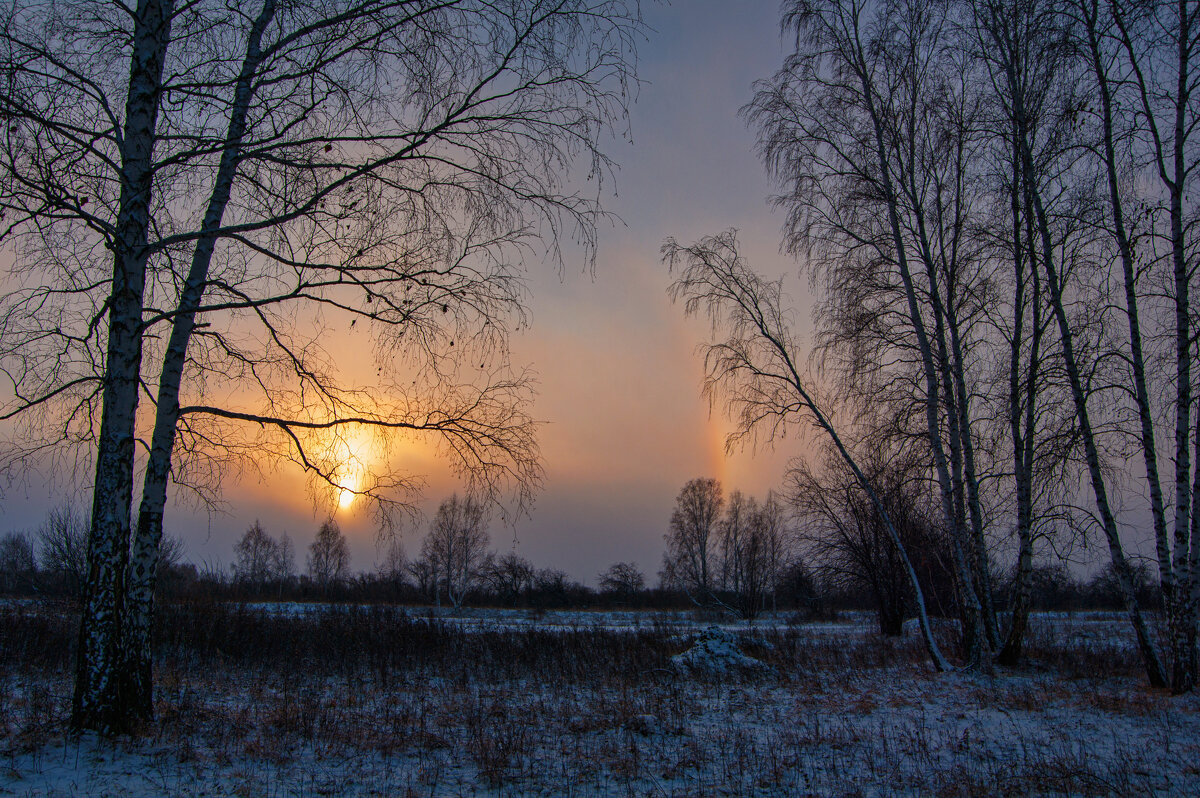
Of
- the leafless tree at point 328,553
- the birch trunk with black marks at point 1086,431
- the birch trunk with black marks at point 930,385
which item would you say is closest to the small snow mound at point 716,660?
the birch trunk with black marks at point 930,385

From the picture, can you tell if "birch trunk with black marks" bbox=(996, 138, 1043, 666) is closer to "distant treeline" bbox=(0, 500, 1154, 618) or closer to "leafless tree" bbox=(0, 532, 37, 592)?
"distant treeline" bbox=(0, 500, 1154, 618)

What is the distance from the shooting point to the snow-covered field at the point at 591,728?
5.07 metres

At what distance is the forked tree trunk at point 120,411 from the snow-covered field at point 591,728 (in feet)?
1.38

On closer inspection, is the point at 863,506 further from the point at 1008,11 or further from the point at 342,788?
the point at 342,788

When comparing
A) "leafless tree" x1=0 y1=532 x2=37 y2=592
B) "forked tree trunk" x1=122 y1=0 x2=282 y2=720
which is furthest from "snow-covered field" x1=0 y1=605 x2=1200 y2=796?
"leafless tree" x1=0 y1=532 x2=37 y2=592

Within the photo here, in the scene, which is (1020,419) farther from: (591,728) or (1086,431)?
(591,728)

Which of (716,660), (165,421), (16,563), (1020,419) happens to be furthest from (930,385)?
(16,563)

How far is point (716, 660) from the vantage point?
1202cm

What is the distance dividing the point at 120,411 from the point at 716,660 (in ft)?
34.1

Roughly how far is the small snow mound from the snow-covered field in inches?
4.3

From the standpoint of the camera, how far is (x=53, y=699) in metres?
7.00

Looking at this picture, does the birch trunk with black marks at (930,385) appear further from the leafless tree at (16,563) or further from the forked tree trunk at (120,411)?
the leafless tree at (16,563)

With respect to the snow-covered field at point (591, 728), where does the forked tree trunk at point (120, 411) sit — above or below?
above

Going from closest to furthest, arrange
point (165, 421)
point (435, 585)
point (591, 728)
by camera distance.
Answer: point (165, 421)
point (591, 728)
point (435, 585)
